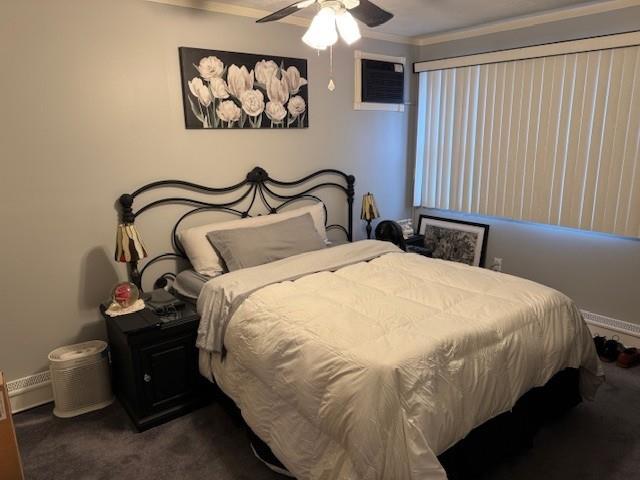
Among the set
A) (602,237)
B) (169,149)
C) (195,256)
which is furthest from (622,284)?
(169,149)

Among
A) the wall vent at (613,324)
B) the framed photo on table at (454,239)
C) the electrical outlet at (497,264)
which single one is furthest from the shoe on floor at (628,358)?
the framed photo on table at (454,239)

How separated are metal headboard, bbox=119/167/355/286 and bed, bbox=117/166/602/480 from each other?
391mm

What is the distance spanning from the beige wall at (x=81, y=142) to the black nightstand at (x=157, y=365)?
0.45 meters

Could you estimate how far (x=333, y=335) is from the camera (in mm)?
1922

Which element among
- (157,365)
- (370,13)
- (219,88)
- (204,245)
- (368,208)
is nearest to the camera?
(370,13)

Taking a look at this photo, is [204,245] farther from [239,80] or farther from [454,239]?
[454,239]

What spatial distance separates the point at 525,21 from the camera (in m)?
3.44

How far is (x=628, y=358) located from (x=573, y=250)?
2.82ft

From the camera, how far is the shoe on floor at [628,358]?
9.86 feet

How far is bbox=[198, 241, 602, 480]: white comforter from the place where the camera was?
162 centimetres

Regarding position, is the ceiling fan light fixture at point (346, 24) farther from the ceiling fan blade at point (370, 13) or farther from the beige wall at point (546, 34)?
the beige wall at point (546, 34)

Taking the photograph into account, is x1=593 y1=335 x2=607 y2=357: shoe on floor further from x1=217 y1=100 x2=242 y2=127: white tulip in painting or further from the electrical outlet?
x1=217 y1=100 x2=242 y2=127: white tulip in painting

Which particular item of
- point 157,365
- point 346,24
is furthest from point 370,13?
point 157,365

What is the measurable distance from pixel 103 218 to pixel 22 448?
1298mm
